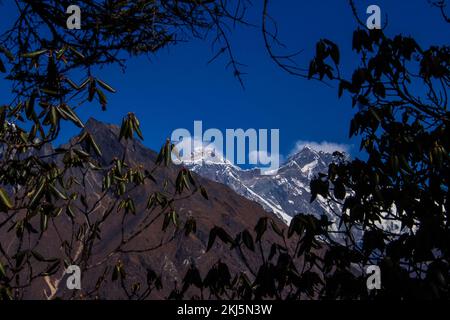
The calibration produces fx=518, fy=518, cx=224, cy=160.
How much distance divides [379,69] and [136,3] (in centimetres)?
239

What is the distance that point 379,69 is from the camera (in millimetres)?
5031

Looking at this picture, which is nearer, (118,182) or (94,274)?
(118,182)

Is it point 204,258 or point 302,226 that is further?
point 204,258

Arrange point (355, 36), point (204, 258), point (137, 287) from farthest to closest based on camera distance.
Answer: point (204, 258) → point (137, 287) → point (355, 36)

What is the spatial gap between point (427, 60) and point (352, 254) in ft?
6.78

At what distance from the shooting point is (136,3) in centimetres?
477

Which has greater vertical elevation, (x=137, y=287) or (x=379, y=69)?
(x=379, y=69)
